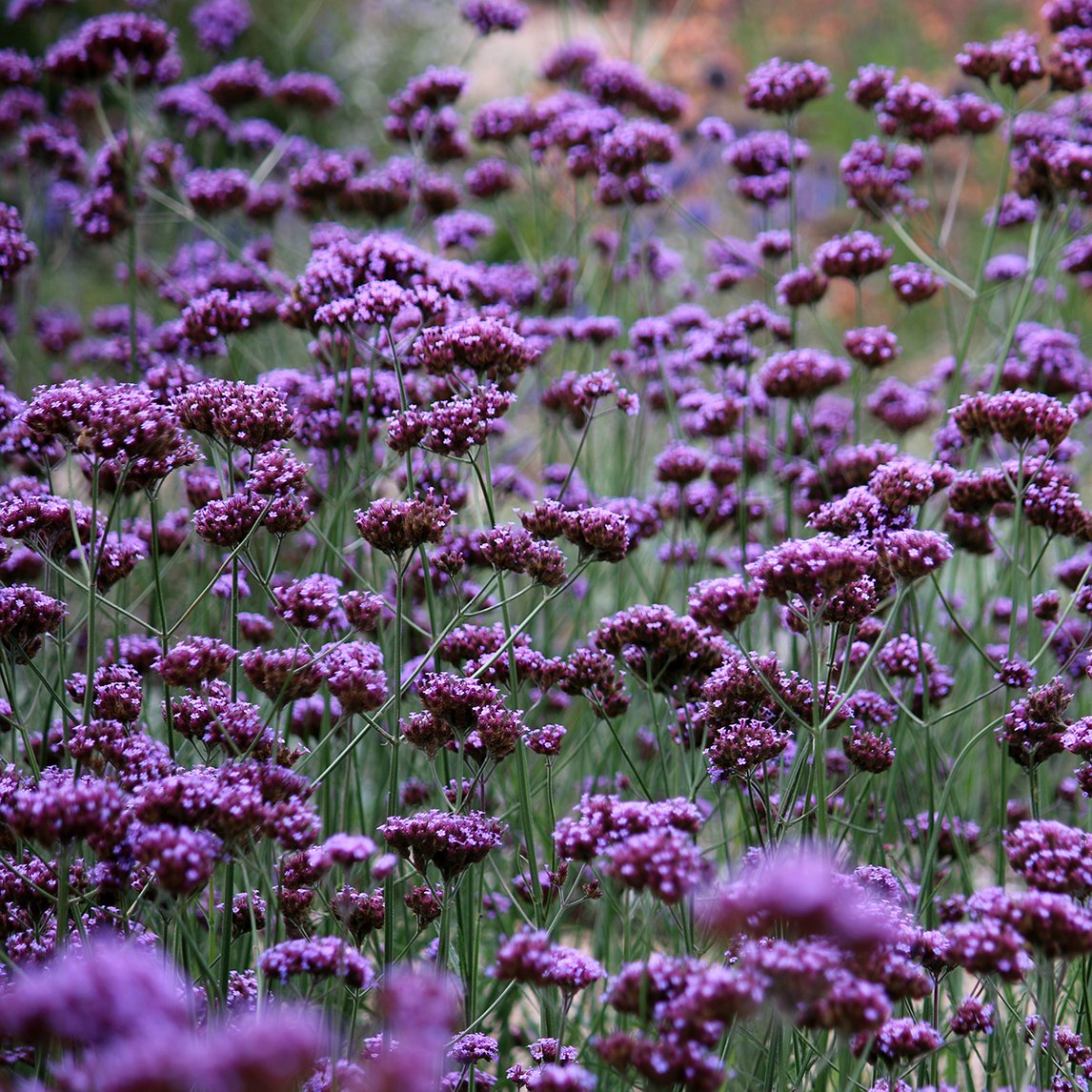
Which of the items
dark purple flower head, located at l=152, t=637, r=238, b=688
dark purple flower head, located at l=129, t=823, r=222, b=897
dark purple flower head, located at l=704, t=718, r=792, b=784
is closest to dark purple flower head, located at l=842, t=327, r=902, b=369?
dark purple flower head, located at l=704, t=718, r=792, b=784

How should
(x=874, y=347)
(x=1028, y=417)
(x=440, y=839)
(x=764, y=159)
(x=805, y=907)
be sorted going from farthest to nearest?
(x=764, y=159) → (x=874, y=347) → (x=1028, y=417) → (x=440, y=839) → (x=805, y=907)

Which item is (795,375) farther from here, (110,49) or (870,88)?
(110,49)

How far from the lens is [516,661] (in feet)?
7.97

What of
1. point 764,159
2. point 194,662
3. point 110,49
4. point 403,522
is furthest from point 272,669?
point 764,159

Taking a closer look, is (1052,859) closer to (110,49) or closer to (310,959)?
(310,959)

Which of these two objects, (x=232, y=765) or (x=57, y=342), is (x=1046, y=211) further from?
(x=57, y=342)

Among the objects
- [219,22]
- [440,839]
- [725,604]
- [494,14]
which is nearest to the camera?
[440,839]

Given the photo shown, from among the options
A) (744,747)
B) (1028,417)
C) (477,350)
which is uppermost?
(477,350)

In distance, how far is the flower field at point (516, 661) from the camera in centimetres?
154

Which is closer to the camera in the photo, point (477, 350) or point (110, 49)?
point (477, 350)

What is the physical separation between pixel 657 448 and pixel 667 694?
369 centimetres

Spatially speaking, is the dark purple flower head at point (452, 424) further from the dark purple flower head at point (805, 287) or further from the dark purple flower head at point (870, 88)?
the dark purple flower head at point (870, 88)

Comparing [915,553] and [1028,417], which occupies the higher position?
[1028,417]

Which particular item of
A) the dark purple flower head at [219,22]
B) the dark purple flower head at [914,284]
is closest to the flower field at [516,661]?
the dark purple flower head at [914,284]
